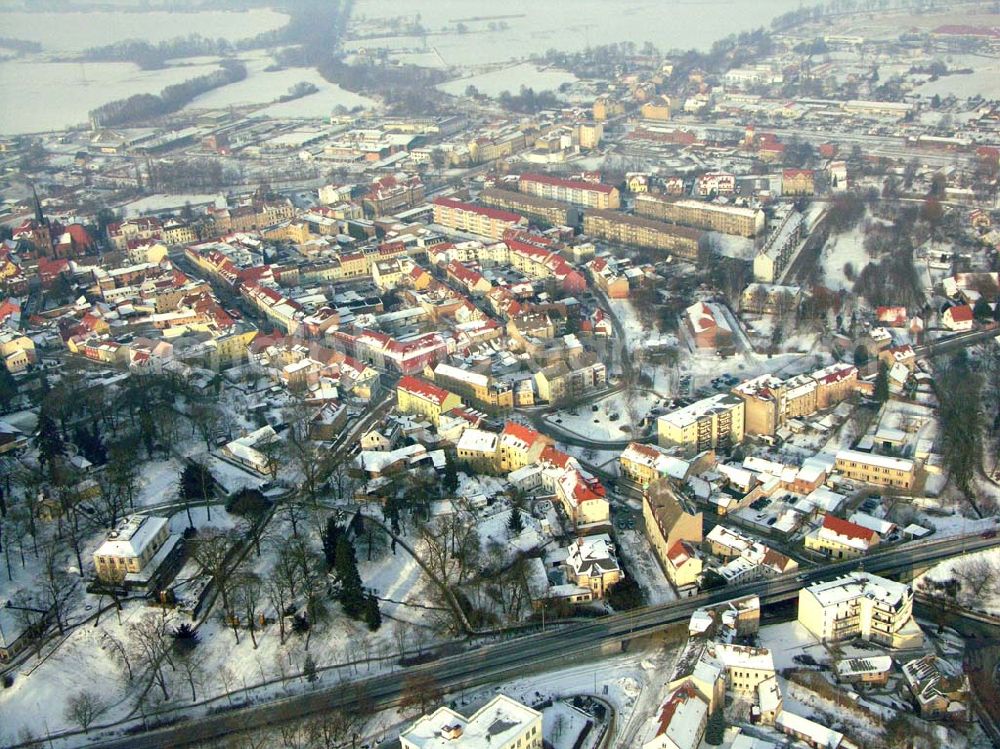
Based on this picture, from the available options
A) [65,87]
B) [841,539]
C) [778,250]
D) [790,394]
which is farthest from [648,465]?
[65,87]

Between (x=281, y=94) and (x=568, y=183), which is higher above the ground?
(x=281, y=94)

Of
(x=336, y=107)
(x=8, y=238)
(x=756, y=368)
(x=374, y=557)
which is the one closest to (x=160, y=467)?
(x=374, y=557)

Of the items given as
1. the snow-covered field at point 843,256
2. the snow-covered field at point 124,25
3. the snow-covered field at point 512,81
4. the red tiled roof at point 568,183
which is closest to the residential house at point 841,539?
the snow-covered field at point 843,256

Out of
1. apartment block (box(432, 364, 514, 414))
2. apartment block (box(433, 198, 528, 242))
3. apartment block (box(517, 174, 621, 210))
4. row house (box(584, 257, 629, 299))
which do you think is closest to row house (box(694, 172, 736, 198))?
apartment block (box(517, 174, 621, 210))

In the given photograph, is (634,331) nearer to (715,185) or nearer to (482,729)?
(715,185)

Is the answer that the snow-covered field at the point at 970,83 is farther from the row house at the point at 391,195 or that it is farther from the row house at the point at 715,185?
the row house at the point at 391,195

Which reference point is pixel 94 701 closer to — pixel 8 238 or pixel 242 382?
pixel 242 382
